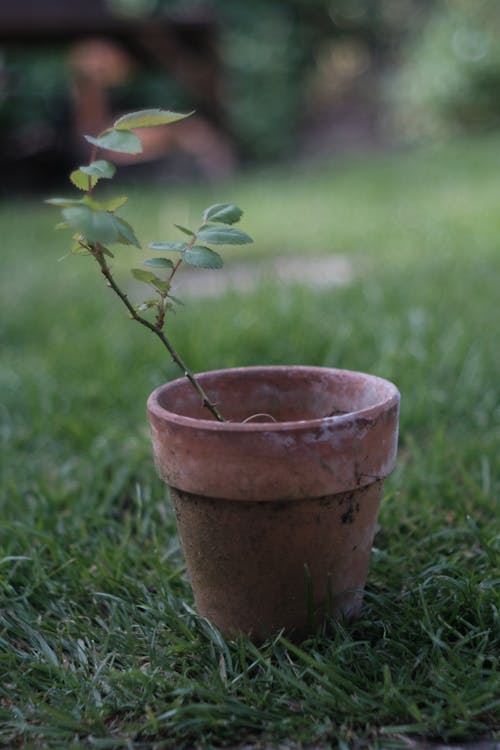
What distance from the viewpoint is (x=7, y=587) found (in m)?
1.36

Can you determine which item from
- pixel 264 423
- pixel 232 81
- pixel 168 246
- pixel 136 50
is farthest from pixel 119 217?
pixel 232 81

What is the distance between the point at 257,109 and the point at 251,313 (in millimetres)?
6456

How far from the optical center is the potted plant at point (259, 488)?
3.54 feet

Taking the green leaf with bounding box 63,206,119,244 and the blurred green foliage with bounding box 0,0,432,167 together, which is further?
the blurred green foliage with bounding box 0,0,432,167

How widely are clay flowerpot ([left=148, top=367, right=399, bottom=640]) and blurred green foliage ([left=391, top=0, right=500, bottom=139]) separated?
353 inches

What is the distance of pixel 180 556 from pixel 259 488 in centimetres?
49

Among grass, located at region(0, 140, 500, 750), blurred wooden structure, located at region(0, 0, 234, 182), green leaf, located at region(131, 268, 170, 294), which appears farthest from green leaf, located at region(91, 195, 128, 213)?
blurred wooden structure, located at region(0, 0, 234, 182)

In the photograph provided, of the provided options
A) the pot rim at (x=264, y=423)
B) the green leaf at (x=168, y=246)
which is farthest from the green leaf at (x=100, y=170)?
the pot rim at (x=264, y=423)

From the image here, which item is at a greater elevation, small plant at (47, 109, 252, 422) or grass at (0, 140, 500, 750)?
small plant at (47, 109, 252, 422)

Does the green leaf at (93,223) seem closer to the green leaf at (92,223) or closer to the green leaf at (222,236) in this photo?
the green leaf at (92,223)

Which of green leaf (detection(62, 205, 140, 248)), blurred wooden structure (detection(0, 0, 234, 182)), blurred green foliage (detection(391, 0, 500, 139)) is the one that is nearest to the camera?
green leaf (detection(62, 205, 140, 248))

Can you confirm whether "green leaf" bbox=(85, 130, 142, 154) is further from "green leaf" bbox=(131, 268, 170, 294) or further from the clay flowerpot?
the clay flowerpot

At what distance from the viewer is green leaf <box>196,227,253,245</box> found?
113cm

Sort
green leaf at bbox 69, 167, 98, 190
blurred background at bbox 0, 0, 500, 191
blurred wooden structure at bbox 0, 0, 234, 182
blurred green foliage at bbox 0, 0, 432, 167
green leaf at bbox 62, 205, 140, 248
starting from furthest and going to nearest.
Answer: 1. blurred green foliage at bbox 0, 0, 432, 167
2. blurred background at bbox 0, 0, 500, 191
3. blurred wooden structure at bbox 0, 0, 234, 182
4. green leaf at bbox 69, 167, 98, 190
5. green leaf at bbox 62, 205, 140, 248
